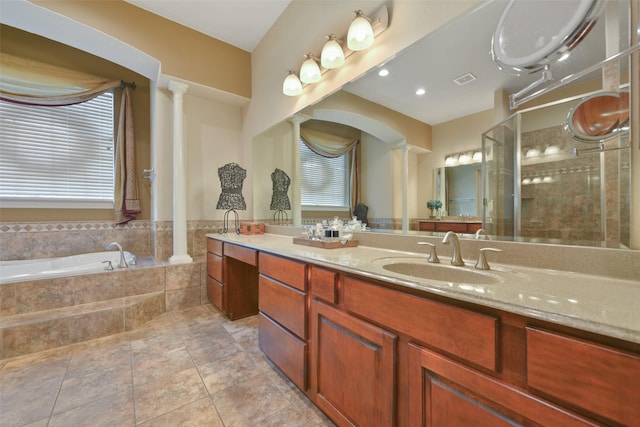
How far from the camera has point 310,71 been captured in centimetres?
216

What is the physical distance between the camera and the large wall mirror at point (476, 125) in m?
0.91

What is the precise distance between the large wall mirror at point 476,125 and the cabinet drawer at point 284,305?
742mm

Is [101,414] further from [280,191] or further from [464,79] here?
[464,79]

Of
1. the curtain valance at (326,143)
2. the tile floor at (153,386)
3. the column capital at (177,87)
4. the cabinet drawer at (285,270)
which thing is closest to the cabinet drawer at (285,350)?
the tile floor at (153,386)

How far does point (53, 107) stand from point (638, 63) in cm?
455

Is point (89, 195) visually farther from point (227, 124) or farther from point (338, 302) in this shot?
point (338, 302)

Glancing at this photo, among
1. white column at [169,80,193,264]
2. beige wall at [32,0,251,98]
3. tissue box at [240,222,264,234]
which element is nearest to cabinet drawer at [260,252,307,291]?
tissue box at [240,222,264,234]

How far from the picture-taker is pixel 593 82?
3.02ft

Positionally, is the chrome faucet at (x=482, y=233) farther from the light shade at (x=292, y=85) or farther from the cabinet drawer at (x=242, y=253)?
the light shade at (x=292, y=85)

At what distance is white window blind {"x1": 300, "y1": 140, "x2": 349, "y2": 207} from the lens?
83.7 inches

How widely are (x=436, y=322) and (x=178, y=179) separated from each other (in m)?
2.89

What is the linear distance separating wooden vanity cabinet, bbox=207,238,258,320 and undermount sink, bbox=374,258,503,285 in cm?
157

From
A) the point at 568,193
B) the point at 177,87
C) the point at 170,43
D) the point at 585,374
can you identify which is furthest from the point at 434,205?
the point at 170,43

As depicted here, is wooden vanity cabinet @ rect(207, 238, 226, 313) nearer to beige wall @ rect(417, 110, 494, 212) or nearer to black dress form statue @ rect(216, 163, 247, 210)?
black dress form statue @ rect(216, 163, 247, 210)
